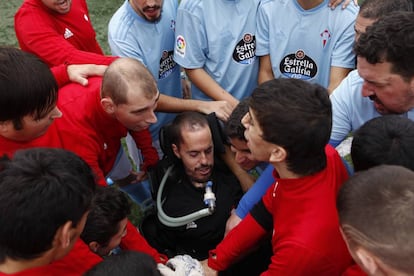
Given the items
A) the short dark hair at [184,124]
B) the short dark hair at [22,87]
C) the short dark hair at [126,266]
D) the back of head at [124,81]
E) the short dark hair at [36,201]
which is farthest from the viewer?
the short dark hair at [184,124]

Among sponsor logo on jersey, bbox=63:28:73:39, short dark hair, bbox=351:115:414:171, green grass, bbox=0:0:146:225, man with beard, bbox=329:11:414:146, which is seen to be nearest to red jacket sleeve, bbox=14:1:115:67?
sponsor logo on jersey, bbox=63:28:73:39

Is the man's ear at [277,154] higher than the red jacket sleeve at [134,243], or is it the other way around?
the man's ear at [277,154]

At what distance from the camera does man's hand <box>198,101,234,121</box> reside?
298 cm

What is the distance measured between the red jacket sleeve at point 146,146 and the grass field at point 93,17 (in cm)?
316

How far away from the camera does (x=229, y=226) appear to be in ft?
8.44

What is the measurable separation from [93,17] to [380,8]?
5.13 m

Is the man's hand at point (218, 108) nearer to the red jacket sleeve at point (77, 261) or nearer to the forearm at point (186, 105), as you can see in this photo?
the forearm at point (186, 105)

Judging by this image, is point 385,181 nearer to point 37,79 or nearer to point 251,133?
point 251,133

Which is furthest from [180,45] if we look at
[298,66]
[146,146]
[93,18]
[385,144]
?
[93,18]

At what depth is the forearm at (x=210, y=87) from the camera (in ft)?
10.3

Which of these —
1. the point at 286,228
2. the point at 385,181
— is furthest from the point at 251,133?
the point at 385,181

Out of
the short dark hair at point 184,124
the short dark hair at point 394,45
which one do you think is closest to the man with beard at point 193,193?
the short dark hair at point 184,124

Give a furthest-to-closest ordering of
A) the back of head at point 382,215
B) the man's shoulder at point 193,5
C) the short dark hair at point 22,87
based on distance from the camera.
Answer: the man's shoulder at point 193,5 < the short dark hair at point 22,87 < the back of head at point 382,215

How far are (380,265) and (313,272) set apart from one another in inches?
14.2
